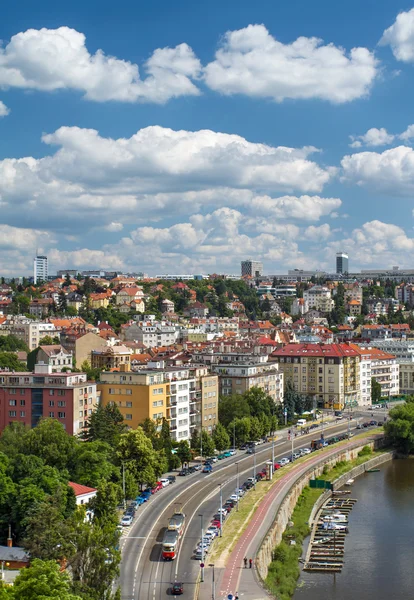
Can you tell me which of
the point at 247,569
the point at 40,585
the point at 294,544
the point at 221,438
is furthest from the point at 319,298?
the point at 40,585

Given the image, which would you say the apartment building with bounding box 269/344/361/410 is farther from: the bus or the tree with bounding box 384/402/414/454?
the bus

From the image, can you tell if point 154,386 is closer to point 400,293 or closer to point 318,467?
point 318,467

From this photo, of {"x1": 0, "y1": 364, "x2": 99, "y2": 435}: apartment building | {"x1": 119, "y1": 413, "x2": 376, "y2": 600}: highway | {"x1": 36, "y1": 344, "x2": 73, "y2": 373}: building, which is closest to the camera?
{"x1": 119, "y1": 413, "x2": 376, "y2": 600}: highway

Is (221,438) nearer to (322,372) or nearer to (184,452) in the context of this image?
(184,452)

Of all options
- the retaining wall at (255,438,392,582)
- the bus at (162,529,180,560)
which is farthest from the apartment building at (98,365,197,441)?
the bus at (162,529,180,560)

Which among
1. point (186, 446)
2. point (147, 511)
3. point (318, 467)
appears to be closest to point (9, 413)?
point (186, 446)
